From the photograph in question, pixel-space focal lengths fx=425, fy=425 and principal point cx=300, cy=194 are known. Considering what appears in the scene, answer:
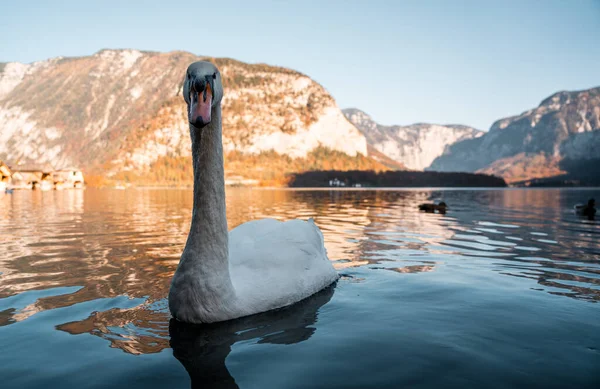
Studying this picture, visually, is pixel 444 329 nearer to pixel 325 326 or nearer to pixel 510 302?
pixel 325 326

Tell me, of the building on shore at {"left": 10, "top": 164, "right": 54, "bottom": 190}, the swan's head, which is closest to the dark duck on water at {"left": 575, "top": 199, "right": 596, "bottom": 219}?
the swan's head

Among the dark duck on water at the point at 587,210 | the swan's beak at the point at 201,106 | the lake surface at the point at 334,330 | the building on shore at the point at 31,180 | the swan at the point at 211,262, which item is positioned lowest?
the lake surface at the point at 334,330

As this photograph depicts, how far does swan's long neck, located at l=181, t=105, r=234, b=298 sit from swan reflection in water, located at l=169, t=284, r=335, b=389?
0.45 meters

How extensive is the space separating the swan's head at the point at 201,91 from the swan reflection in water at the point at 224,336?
2156 mm

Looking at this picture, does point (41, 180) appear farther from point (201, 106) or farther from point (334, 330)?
point (201, 106)

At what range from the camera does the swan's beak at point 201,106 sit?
348cm

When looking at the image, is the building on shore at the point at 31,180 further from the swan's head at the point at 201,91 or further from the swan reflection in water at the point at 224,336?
the swan's head at the point at 201,91

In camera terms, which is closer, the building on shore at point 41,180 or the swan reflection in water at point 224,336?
the swan reflection in water at point 224,336

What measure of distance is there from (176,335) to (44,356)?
1.24 metres

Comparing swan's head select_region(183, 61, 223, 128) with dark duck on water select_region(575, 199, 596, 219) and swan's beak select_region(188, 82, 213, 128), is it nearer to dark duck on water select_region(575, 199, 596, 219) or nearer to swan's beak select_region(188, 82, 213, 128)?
swan's beak select_region(188, 82, 213, 128)

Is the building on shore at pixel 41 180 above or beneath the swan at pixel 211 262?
above

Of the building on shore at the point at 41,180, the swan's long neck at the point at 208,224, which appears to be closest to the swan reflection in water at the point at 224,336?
the swan's long neck at the point at 208,224

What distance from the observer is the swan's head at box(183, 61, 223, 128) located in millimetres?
3551

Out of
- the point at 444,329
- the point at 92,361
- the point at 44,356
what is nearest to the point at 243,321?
the point at 92,361
